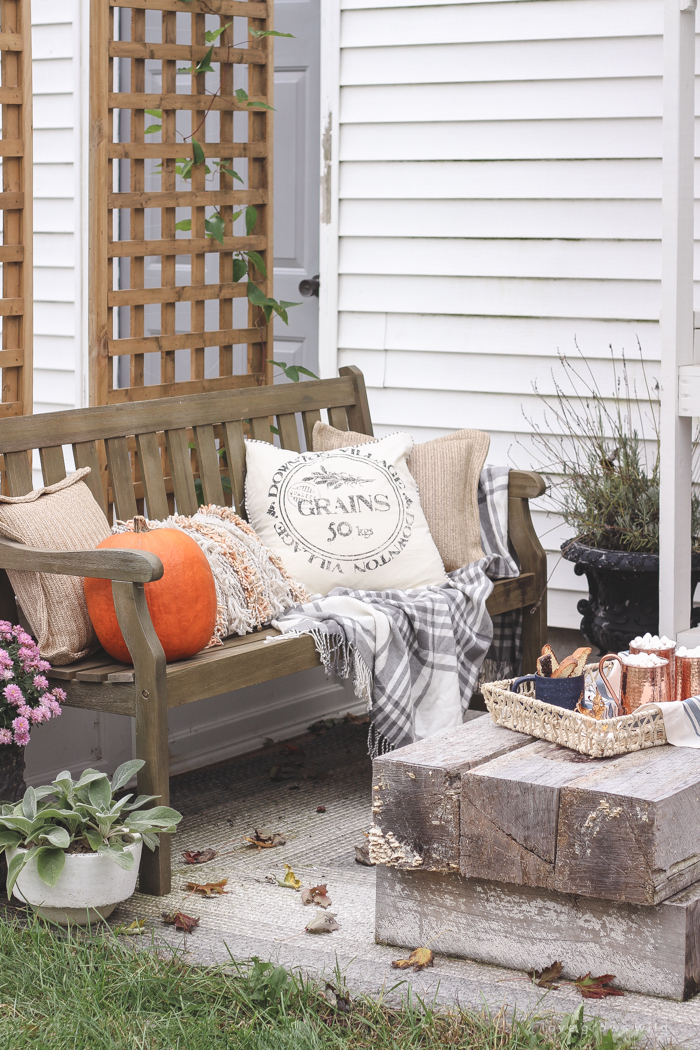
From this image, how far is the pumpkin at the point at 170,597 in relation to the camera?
2816 millimetres

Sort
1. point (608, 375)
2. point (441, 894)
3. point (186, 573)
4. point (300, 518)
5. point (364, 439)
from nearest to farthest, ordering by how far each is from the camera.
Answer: point (441, 894), point (186, 573), point (300, 518), point (364, 439), point (608, 375)

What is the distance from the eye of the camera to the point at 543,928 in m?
2.32

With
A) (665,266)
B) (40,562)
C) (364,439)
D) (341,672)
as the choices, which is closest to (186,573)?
(40,562)

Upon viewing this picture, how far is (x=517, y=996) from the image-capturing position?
220cm

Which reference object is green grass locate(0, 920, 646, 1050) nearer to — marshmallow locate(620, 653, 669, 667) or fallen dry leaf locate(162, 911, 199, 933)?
fallen dry leaf locate(162, 911, 199, 933)

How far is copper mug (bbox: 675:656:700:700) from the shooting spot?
104 inches

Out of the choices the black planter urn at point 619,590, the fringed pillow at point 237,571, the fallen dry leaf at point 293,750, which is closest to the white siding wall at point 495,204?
the black planter urn at point 619,590

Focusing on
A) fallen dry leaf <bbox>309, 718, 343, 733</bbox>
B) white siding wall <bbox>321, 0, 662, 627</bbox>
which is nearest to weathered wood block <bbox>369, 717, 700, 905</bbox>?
fallen dry leaf <bbox>309, 718, 343, 733</bbox>

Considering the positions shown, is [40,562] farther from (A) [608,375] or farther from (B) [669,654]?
(A) [608,375]

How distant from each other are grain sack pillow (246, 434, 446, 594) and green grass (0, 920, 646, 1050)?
1.33 m

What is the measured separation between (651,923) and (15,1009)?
41.1 inches

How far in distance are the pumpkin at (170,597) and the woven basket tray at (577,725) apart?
2.20 feet

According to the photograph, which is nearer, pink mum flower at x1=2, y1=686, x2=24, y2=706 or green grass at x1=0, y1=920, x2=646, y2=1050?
green grass at x1=0, y1=920, x2=646, y2=1050

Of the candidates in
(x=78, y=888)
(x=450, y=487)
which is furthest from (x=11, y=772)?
(x=450, y=487)
